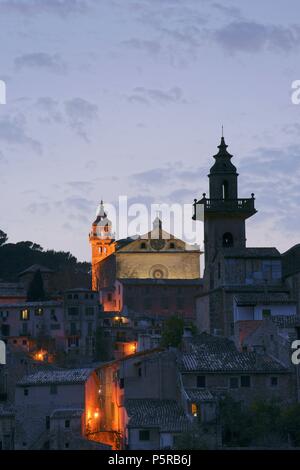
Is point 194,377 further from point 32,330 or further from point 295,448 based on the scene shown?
point 32,330

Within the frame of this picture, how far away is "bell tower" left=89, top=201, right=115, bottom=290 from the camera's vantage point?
407 ft

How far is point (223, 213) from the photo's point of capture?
74062mm

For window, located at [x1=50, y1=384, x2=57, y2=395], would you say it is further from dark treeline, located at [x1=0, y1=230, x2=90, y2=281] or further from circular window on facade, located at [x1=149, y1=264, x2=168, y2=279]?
dark treeline, located at [x1=0, y1=230, x2=90, y2=281]

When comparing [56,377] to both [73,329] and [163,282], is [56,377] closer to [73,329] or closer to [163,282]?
[73,329]

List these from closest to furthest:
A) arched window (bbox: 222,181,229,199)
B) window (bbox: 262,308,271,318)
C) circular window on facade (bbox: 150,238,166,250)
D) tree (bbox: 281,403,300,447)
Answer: tree (bbox: 281,403,300,447) → window (bbox: 262,308,271,318) → arched window (bbox: 222,181,229,199) → circular window on facade (bbox: 150,238,166,250)

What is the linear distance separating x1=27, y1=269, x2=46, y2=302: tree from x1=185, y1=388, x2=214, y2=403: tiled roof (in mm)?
43283

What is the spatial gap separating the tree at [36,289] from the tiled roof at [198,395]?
142 ft

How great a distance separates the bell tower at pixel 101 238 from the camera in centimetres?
12394

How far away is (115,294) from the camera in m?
104

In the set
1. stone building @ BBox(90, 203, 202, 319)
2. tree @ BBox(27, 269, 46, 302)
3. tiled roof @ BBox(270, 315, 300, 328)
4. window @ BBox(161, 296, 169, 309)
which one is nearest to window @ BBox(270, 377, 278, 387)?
tiled roof @ BBox(270, 315, 300, 328)

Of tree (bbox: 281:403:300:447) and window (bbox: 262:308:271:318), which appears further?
window (bbox: 262:308:271:318)

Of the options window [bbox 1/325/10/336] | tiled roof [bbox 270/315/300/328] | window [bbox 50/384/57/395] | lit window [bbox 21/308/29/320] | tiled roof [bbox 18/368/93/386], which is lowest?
window [bbox 50/384/57/395]
